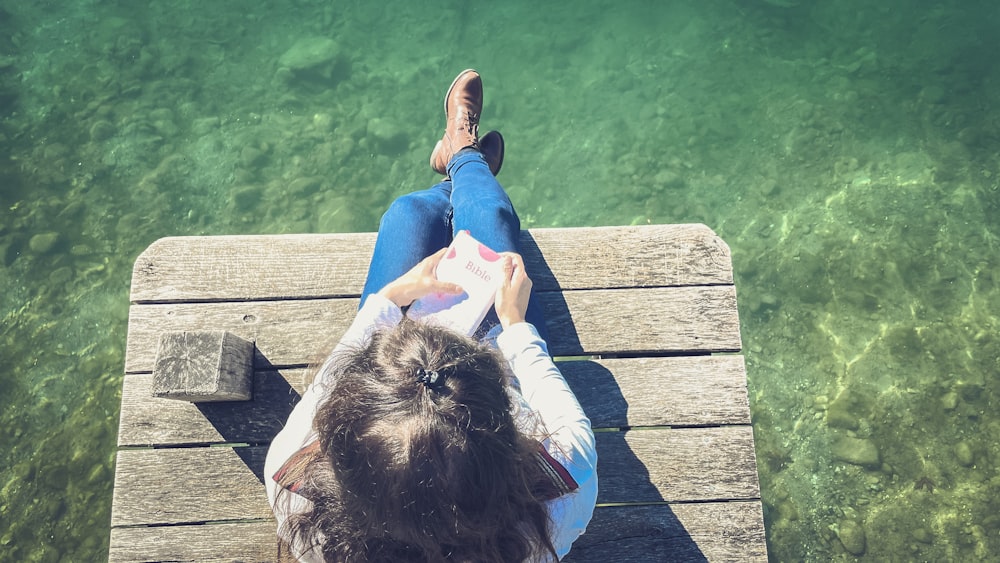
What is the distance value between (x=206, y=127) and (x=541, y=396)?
414 cm

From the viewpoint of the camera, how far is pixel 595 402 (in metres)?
2.34

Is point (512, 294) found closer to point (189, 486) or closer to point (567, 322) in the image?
point (567, 322)

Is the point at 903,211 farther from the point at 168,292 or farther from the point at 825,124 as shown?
the point at 168,292

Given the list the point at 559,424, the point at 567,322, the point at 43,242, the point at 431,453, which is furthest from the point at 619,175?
the point at 43,242

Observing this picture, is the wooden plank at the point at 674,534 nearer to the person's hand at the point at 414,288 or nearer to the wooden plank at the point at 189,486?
the person's hand at the point at 414,288

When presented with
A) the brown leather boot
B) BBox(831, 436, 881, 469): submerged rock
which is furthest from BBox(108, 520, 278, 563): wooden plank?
BBox(831, 436, 881, 469): submerged rock

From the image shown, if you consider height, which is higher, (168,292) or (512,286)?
(512,286)

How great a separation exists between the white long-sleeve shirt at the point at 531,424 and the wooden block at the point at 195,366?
1.39 ft

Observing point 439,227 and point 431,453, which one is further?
point 439,227

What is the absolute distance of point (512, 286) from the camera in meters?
2.01

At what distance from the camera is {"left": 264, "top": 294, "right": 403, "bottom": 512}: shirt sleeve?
5.41 ft

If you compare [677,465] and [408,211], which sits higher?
[408,211]

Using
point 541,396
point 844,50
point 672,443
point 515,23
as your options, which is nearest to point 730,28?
point 844,50

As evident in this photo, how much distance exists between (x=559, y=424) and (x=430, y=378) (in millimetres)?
522
